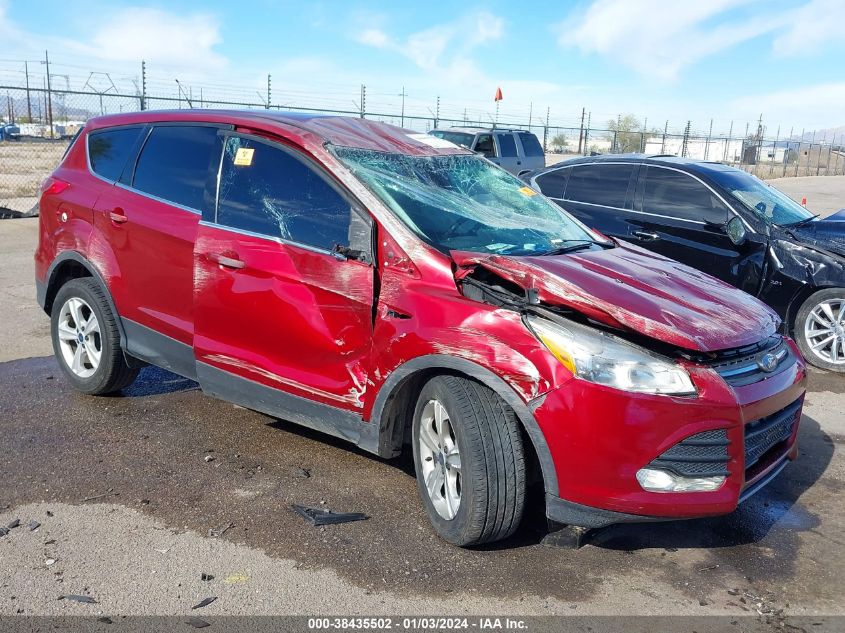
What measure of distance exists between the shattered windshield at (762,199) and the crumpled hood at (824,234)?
15 cm

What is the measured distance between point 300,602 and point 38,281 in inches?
135

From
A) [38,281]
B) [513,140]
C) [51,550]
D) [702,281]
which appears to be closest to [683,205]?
[702,281]

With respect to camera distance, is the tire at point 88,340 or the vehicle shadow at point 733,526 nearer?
the vehicle shadow at point 733,526

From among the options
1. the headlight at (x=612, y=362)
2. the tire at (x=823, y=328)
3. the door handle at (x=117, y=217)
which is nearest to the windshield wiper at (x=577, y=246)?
the headlight at (x=612, y=362)

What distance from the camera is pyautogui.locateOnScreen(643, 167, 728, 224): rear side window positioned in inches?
277

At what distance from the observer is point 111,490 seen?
397 centimetres

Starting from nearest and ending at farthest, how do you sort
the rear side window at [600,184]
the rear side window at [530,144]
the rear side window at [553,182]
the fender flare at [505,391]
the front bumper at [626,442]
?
the front bumper at [626,442], the fender flare at [505,391], the rear side window at [600,184], the rear side window at [553,182], the rear side window at [530,144]

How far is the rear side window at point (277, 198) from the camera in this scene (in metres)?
3.91

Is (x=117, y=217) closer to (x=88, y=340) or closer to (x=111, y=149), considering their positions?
(x=111, y=149)

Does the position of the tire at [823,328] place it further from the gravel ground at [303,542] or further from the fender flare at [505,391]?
the fender flare at [505,391]

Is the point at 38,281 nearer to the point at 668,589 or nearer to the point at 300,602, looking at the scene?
the point at 300,602

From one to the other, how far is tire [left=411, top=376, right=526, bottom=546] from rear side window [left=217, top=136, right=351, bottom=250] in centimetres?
96

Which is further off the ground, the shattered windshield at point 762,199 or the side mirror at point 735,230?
the shattered windshield at point 762,199

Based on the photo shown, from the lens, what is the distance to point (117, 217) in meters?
4.79
